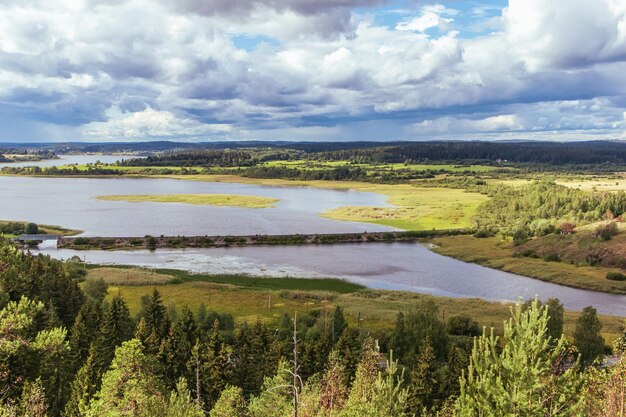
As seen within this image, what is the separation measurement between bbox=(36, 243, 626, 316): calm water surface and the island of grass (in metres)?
63.0

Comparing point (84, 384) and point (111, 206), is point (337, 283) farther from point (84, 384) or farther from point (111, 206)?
point (111, 206)

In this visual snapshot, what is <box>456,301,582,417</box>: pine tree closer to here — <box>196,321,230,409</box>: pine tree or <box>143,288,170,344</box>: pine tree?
<box>196,321,230,409</box>: pine tree

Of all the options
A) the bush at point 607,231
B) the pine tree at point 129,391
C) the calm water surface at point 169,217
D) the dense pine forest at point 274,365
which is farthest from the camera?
the calm water surface at point 169,217

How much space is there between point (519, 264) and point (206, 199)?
11434cm

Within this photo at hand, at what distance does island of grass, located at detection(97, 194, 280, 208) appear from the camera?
177250 mm

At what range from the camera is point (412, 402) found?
35.4m

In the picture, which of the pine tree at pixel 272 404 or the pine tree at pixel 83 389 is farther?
the pine tree at pixel 83 389

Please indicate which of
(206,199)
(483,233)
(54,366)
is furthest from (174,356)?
(206,199)

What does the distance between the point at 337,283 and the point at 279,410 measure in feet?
189

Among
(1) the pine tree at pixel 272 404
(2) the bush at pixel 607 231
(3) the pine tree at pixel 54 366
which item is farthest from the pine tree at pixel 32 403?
(2) the bush at pixel 607 231

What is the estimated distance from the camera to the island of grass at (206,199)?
177 m

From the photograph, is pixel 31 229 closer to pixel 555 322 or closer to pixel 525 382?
pixel 555 322

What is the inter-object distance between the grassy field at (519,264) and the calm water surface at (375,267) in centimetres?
276

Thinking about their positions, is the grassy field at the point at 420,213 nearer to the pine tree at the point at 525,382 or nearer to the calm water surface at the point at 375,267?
the calm water surface at the point at 375,267
